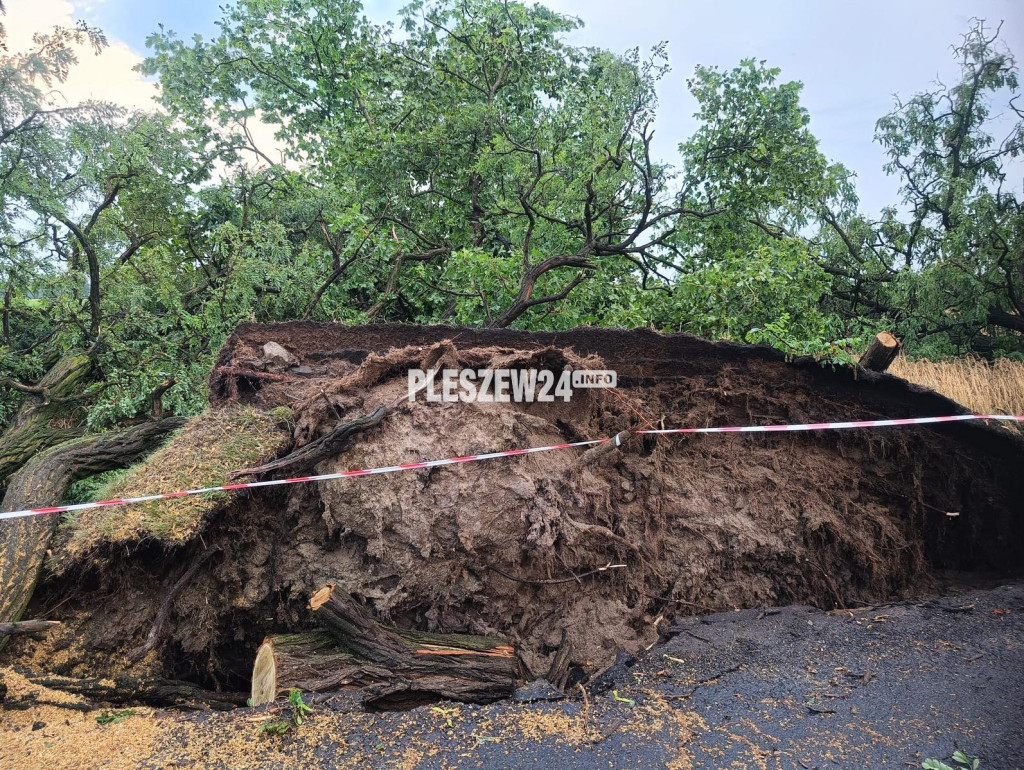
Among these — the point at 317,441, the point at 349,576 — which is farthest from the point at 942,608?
the point at 317,441

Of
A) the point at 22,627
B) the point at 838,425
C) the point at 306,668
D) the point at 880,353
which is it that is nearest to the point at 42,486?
the point at 22,627

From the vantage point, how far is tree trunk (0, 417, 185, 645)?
12.4ft

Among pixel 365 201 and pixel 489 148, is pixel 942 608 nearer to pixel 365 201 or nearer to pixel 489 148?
pixel 489 148

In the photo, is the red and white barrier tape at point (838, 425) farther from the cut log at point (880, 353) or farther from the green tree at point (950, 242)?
the green tree at point (950, 242)

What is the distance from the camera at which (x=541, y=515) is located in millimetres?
4383

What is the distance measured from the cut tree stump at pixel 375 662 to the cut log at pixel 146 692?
398mm

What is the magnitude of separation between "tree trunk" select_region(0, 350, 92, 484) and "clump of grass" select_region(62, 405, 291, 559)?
2.88 meters

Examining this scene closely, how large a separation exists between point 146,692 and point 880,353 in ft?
20.5

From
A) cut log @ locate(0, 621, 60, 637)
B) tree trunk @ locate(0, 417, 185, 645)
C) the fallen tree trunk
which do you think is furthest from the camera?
the fallen tree trunk

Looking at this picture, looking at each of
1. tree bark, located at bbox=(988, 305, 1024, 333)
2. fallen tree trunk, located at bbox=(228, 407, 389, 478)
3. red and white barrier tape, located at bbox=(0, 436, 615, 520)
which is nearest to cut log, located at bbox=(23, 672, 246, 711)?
red and white barrier tape, located at bbox=(0, 436, 615, 520)

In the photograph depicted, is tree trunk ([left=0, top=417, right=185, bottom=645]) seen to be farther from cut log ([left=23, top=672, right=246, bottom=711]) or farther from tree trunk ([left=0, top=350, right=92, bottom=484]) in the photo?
tree trunk ([left=0, top=350, right=92, bottom=484])

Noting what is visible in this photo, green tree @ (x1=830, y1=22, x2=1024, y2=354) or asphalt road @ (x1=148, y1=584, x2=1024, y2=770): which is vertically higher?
green tree @ (x1=830, y1=22, x2=1024, y2=354)

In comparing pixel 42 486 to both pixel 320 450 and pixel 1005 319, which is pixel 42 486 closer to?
pixel 320 450

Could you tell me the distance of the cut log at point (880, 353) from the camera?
5512 mm
